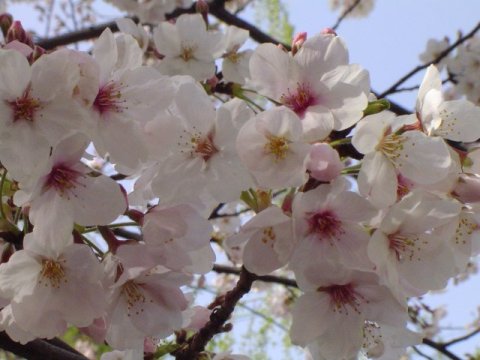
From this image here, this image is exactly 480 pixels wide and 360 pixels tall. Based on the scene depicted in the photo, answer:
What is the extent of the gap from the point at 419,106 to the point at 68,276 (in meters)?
0.76

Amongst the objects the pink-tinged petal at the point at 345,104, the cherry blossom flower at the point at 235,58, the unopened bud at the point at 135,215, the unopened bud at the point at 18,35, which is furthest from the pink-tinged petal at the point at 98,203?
the cherry blossom flower at the point at 235,58

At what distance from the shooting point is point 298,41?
1.40m

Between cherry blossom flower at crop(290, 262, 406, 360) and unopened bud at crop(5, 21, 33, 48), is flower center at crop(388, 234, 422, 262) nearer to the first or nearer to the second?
cherry blossom flower at crop(290, 262, 406, 360)

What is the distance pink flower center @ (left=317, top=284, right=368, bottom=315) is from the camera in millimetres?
1252

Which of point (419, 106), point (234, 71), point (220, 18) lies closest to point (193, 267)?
point (419, 106)

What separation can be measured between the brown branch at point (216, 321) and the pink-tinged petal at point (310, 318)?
5.3 inches

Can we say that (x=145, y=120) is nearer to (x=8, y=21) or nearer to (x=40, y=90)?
(x=40, y=90)

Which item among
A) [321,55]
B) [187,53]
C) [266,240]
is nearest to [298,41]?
[321,55]

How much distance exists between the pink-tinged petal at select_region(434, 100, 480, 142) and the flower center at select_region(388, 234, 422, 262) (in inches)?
8.5

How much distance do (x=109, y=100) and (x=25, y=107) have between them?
0.50 feet

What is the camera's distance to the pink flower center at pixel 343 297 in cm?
125

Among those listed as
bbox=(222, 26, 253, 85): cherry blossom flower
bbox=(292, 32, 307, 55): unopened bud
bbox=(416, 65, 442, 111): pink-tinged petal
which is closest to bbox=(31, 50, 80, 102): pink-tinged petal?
bbox=(292, 32, 307, 55): unopened bud

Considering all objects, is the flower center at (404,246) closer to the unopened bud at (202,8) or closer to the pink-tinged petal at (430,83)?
the pink-tinged petal at (430,83)

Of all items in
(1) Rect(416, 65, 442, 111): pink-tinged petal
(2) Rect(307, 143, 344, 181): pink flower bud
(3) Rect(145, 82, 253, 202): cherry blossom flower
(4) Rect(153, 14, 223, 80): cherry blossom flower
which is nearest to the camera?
(2) Rect(307, 143, 344, 181): pink flower bud
